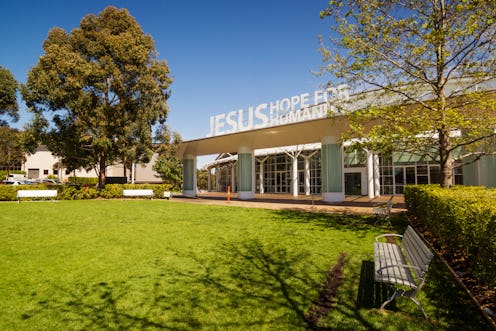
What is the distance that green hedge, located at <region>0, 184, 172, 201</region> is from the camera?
20.6m

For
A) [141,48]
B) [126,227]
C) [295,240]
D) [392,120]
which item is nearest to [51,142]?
[141,48]

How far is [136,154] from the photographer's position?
2334 centimetres

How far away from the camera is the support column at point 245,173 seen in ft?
82.5

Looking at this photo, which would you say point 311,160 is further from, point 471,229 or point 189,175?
point 471,229

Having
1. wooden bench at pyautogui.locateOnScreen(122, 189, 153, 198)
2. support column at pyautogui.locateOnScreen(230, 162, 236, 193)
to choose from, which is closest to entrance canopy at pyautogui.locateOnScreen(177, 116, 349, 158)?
wooden bench at pyautogui.locateOnScreen(122, 189, 153, 198)

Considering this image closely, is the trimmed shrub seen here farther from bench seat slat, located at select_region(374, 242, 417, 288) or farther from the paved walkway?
bench seat slat, located at select_region(374, 242, 417, 288)

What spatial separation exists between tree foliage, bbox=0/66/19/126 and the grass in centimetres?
3731

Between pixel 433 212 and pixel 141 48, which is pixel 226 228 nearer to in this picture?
pixel 433 212

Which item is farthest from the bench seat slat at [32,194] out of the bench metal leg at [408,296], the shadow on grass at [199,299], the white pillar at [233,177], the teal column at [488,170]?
the teal column at [488,170]

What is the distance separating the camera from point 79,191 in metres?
22.9

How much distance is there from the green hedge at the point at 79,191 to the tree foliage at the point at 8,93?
2267cm

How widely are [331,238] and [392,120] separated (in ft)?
14.2

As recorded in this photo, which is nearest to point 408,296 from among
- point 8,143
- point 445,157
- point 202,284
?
point 202,284

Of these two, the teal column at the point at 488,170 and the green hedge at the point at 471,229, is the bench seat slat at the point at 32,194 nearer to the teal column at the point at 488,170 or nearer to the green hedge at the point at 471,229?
the green hedge at the point at 471,229
